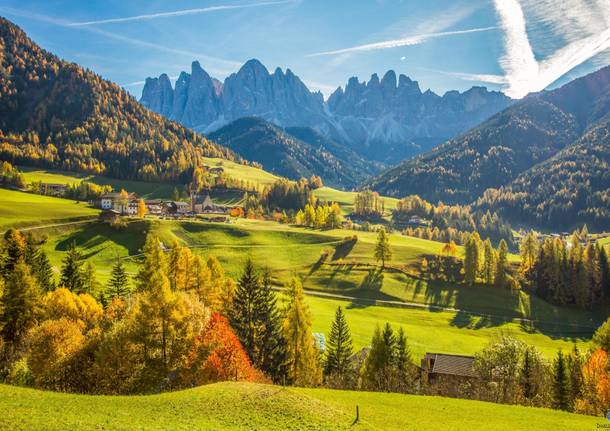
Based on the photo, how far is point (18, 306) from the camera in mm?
56406

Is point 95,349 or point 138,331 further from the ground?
point 138,331

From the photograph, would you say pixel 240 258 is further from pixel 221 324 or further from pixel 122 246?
pixel 221 324

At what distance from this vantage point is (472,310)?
111 meters

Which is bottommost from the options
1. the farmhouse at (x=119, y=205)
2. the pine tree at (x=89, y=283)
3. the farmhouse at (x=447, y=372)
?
the farmhouse at (x=447, y=372)

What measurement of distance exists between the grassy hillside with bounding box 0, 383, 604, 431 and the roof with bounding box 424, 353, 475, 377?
22454 mm

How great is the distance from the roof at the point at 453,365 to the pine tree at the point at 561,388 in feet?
36.6

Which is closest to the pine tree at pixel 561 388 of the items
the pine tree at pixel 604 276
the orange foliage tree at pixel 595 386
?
the orange foliage tree at pixel 595 386

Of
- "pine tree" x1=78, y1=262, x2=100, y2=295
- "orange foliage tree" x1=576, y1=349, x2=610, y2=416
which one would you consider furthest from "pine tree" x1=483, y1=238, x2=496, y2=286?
"pine tree" x1=78, y1=262, x2=100, y2=295

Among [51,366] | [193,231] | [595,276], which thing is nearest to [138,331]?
[51,366]

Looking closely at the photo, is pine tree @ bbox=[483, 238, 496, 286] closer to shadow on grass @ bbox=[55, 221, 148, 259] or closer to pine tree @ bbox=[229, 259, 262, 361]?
pine tree @ bbox=[229, 259, 262, 361]

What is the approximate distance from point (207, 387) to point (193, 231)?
389ft

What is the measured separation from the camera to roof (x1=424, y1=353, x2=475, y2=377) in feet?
199

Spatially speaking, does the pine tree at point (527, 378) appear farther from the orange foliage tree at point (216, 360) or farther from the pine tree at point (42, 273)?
the pine tree at point (42, 273)

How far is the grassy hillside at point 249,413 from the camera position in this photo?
25047 millimetres
